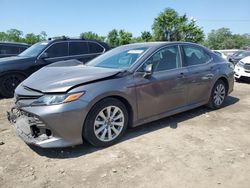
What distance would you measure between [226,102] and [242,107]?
507 millimetres

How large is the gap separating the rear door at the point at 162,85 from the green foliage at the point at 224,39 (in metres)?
108

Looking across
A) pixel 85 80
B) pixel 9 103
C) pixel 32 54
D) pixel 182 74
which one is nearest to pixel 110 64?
pixel 85 80

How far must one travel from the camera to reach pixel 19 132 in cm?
391

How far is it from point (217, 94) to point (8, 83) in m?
5.34

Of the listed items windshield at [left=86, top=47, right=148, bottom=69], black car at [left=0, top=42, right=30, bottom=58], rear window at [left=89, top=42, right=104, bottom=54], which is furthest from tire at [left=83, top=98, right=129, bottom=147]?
black car at [left=0, top=42, right=30, bottom=58]

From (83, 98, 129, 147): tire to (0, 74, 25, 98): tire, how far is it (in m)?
4.29

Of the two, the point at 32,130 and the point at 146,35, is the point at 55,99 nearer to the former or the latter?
the point at 32,130

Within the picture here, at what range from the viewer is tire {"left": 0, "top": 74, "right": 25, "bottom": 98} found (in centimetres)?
722

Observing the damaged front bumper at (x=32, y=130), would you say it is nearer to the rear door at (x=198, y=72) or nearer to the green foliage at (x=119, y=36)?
the rear door at (x=198, y=72)

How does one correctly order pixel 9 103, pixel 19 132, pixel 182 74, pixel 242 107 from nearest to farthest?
pixel 19 132
pixel 182 74
pixel 242 107
pixel 9 103

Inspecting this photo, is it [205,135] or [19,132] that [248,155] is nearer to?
[205,135]

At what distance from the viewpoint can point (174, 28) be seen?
60438 millimetres

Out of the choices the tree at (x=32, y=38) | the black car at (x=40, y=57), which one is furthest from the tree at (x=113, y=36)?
the black car at (x=40, y=57)

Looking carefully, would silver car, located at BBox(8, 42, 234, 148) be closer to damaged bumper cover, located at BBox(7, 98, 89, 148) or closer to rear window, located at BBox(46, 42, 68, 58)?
damaged bumper cover, located at BBox(7, 98, 89, 148)
